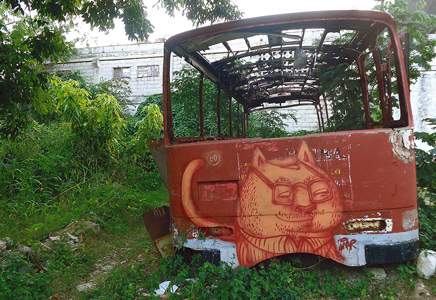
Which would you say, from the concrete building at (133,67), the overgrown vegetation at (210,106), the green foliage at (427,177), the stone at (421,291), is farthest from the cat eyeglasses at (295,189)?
the concrete building at (133,67)

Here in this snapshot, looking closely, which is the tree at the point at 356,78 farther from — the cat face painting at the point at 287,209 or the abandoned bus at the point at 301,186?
the cat face painting at the point at 287,209

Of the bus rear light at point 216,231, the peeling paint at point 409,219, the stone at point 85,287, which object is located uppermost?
the peeling paint at point 409,219

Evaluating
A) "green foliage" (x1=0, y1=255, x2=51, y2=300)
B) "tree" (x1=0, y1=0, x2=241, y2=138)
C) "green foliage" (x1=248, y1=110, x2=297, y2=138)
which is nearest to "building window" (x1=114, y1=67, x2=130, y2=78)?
"green foliage" (x1=248, y1=110, x2=297, y2=138)

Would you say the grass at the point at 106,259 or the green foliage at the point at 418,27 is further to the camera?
the green foliage at the point at 418,27

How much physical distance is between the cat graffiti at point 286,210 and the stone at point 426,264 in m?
0.74

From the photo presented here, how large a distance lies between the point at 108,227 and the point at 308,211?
10.3 ft

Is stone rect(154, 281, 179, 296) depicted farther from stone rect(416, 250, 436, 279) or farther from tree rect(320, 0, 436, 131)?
tree rect(320, 0, 436, 131)

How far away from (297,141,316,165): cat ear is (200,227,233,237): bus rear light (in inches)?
34.7

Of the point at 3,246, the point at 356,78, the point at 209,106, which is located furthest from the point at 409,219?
the point at 209,106

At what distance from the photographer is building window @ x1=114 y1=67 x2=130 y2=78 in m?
14.4

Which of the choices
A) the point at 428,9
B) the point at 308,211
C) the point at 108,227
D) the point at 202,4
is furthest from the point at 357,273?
the point at 428,9

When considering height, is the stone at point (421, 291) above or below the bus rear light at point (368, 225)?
below

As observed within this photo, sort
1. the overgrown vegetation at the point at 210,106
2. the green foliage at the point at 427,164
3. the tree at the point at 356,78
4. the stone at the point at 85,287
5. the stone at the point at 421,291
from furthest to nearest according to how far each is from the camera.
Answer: the overgrown vegetation at the point at 210,106, the tree at the point at 356,78, the green foliage at the point at 427,164, the stone at the point at 85,287, the stone at the point at 421,291
